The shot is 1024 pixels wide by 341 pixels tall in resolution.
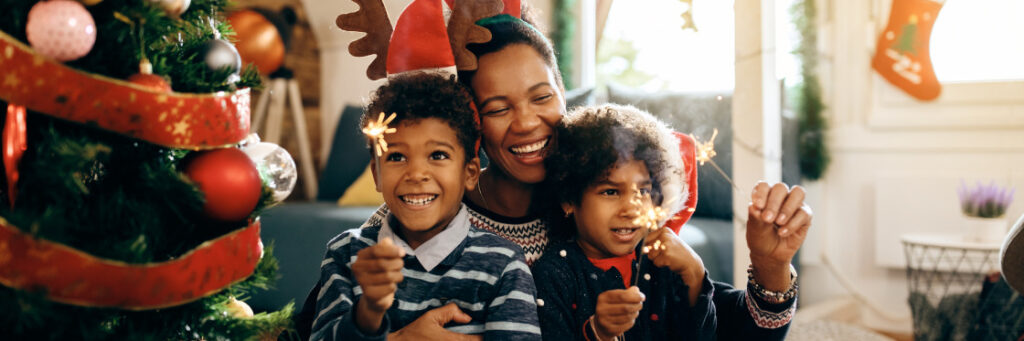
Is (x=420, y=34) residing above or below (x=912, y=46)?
above

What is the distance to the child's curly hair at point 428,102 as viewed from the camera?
1.04 metres

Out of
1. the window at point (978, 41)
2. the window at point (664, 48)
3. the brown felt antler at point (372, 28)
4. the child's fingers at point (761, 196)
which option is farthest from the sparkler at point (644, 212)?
the window at point (978, 41)

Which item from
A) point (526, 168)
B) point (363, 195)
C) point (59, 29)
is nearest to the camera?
point (59, 29)

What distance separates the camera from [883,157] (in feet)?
10.2

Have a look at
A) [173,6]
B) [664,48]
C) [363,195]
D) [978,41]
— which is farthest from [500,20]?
[978,41]

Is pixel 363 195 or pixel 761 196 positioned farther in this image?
pixel 363 195

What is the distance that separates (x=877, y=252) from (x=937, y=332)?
1.54 feet

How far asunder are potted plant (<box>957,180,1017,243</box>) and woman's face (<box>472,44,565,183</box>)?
7.03 ft

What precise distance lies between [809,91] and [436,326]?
2594 millimetres

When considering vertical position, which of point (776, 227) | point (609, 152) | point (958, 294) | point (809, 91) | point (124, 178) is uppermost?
point (124, 178)

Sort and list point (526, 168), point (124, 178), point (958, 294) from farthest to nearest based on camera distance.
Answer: point (958, 294)
point (526, 168)
point (124, 178)

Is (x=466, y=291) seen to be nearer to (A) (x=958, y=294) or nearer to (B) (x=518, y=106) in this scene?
(B) (x=518, y=106)

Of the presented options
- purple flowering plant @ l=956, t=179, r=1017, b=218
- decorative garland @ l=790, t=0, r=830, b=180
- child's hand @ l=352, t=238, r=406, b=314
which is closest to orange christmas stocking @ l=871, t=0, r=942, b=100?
decorative garland @ l=790, t=0, r=830, b=180

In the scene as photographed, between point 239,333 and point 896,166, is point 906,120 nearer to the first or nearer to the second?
point 896,166
